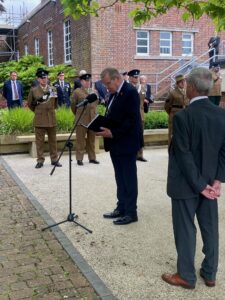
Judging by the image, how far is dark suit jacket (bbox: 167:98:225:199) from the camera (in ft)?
11.5

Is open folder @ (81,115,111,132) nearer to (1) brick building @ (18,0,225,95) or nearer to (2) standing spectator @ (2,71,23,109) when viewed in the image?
(2) standing spectator @ (2,71,23,109)

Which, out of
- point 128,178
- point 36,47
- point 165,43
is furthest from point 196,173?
point 36,47

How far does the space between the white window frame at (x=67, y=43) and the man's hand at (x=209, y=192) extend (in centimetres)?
1797

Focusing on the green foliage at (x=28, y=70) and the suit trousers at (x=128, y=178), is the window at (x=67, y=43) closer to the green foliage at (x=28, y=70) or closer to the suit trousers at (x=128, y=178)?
the green foliage at (x=28, y=70)

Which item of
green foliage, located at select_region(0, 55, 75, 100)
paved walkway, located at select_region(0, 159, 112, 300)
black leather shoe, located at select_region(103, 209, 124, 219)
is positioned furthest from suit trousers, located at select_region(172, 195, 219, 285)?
green foliage, located at select_region(0, 55, 75, 100)

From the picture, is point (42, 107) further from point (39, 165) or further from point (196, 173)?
point (196, 173)

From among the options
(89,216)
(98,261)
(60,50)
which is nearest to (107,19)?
(60,50)

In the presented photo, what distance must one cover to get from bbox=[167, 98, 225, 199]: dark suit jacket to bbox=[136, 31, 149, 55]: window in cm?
1572

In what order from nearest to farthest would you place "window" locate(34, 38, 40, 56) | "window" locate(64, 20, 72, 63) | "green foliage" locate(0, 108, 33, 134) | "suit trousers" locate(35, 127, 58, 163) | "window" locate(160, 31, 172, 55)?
"suit trousers" locate(35, 127, 58, 163), "green foliage" locate(0, 108, 33, 134), "window" locate(160, 31, 172, 55), "window" locate(64, 20, 72, 63), "window" locate(34, 38, 40, 56)

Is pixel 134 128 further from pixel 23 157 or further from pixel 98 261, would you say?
pixel 23 157

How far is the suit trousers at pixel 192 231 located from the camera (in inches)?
147

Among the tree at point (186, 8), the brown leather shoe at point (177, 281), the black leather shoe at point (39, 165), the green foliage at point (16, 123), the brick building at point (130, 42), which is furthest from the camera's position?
the brick building at point (130, 42)

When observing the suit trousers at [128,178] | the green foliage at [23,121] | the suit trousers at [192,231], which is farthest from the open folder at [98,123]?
the green foliage at [23,121]

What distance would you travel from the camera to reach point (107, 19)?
1764cm
